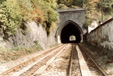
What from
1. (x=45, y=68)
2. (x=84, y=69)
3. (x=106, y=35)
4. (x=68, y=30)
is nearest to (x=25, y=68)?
(x=45, y=68)

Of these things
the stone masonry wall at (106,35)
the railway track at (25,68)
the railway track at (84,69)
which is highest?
the stone masonry wall at (106,35)

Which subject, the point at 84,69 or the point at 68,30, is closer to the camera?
the point at 84,69

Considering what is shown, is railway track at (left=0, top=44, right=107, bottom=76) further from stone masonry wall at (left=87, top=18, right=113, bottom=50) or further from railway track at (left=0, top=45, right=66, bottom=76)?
stone masonry wall at (left=87, top=18, right=113, bottom=50)

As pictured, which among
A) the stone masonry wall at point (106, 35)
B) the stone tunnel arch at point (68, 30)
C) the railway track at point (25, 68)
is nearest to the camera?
the railway track at point (25, 68)

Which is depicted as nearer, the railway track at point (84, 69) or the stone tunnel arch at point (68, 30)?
the railway track at point (84, 69)

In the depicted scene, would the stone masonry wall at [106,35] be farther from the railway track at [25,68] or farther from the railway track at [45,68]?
the railway track at [25,68]

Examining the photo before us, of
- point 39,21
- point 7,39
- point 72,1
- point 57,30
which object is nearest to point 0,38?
point 7,39

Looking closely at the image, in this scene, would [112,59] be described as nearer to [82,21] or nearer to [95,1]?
[82,21]

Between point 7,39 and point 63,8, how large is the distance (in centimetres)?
2479

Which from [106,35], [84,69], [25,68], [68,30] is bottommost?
[84,69]

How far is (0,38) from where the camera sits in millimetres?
8836

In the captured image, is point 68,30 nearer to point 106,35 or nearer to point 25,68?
point 106,35

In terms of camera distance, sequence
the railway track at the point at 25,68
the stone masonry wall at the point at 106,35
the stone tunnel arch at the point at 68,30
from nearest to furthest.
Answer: the railway track at the point at 25,68 < the stone masonry wall at the point at 106,35 < the stone tunnel arch at the point at 68,30

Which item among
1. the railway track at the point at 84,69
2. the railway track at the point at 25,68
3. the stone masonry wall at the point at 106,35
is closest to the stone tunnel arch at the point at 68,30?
the stone masonry wall at the point at 106,35
